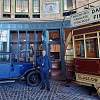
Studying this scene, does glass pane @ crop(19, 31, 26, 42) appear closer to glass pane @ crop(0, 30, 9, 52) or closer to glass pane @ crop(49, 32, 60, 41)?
glass pane @ crop(0, 30, 9, 52)

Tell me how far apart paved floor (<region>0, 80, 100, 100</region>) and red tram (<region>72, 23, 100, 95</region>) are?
2.03 ft

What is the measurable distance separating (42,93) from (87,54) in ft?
8.91

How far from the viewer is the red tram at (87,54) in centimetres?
1122

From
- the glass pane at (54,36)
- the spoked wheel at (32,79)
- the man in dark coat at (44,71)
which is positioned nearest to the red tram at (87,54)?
the man in dark coat at (44,71)

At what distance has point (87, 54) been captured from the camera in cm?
1195

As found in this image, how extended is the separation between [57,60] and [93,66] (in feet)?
22.6

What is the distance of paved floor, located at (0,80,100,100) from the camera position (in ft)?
35.7

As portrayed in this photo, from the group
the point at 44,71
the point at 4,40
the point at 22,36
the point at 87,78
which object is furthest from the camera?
the point at 22,36

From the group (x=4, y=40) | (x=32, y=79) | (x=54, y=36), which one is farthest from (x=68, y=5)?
(x=32, y=79)

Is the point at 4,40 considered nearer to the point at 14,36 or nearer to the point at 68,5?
the point at 14,36

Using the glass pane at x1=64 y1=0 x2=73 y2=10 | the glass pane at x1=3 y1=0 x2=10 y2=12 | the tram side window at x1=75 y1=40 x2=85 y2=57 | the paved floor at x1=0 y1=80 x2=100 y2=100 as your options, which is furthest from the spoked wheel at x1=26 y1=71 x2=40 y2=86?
the glass pane at x1=64 y1=0 x2=73 y2=10

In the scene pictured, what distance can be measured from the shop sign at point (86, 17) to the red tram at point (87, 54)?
293 millimetres

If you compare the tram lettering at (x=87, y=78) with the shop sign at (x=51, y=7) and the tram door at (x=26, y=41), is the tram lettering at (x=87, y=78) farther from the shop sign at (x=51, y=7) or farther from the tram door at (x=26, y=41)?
the shop sign at (x=51, y=7)

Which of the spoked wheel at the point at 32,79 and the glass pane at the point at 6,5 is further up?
the glass pane at the point at 6,5
